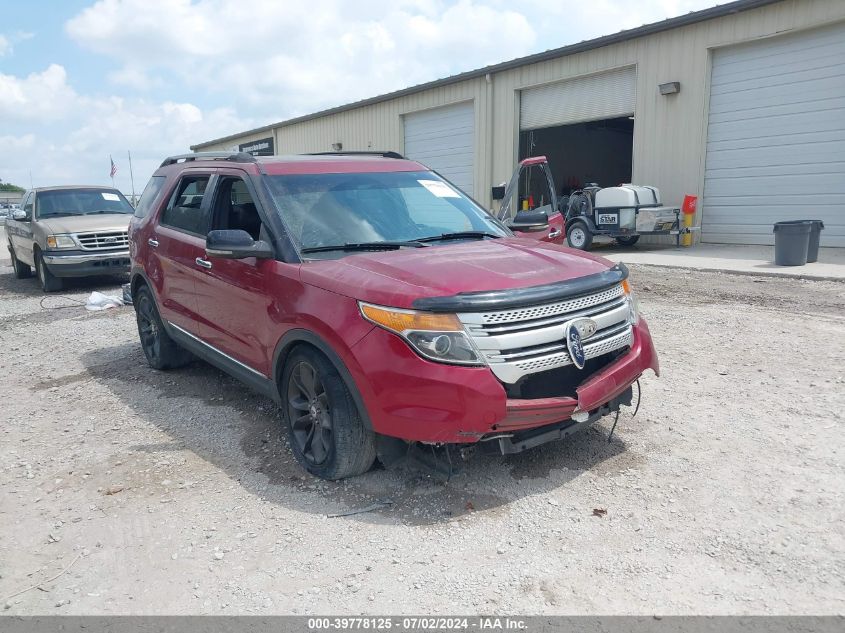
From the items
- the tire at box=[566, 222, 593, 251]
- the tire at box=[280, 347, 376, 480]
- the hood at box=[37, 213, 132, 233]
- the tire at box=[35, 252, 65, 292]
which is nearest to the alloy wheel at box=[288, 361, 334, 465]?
the tire at box=[280, 347, 376, 480]

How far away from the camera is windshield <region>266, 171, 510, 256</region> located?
13.8 ft

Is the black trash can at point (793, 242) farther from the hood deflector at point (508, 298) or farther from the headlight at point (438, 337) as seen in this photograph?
the headlight at point (438, 337)

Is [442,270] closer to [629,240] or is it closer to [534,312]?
[534,312]

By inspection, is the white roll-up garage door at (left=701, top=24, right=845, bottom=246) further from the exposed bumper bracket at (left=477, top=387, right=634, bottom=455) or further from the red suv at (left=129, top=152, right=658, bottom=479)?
the exposed bumper bracket at (left=477, top=387, right=634, bottom=455)

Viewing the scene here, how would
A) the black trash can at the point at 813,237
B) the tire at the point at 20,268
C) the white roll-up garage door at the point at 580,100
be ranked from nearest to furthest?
the black trash can at the point at 813,237 < the tire at the point at 20,268 < the white roll-up garage door at the point at 580,100

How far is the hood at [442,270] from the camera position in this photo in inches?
131

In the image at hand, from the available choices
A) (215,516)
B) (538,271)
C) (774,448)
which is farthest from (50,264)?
(774,448)

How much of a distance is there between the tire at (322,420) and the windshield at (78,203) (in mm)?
10202

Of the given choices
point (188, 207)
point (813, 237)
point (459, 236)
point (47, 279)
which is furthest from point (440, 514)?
point (813, 237)

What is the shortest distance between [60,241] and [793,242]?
12466mm

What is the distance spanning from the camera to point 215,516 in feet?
11.6

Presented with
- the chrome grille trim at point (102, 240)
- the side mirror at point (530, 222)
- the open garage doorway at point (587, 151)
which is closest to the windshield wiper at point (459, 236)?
the side mirror at point (530, 222)

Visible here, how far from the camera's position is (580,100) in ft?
60.4

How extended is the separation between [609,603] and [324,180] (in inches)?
123
